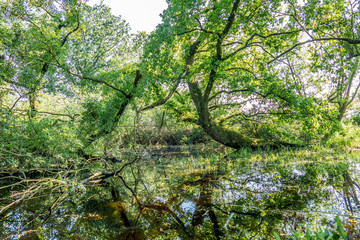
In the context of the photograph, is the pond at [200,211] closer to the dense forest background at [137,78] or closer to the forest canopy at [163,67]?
the dense forest background at [137,78]

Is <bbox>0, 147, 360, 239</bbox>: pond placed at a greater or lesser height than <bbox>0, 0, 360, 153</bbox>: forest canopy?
lesser

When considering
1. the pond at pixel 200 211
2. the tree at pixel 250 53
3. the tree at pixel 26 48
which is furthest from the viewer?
the tree at pixel 250 53

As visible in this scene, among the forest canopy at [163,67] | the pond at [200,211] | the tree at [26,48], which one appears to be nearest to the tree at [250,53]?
the forest canopy at [163,67]

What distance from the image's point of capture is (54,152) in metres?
5.19

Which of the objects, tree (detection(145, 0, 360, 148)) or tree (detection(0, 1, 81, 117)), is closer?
tree (detection(0, 1, 81, 117))

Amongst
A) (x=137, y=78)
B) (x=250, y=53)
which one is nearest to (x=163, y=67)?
(x=137, y=78)

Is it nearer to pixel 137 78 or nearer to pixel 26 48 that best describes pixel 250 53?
pixel 137 78

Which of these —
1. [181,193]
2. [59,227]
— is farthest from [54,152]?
[181,193]

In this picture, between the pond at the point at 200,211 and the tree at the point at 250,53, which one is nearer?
the pond at the point at 200,211

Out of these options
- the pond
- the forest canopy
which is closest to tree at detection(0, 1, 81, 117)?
the forest canopy

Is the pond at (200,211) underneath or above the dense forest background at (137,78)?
underneath

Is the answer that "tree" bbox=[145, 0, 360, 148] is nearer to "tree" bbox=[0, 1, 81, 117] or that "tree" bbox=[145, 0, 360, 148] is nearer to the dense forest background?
the dense forest background

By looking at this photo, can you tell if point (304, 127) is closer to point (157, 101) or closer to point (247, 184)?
point (247, 184)

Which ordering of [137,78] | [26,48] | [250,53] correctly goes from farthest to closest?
[250,53], [137,78], [26,48]
